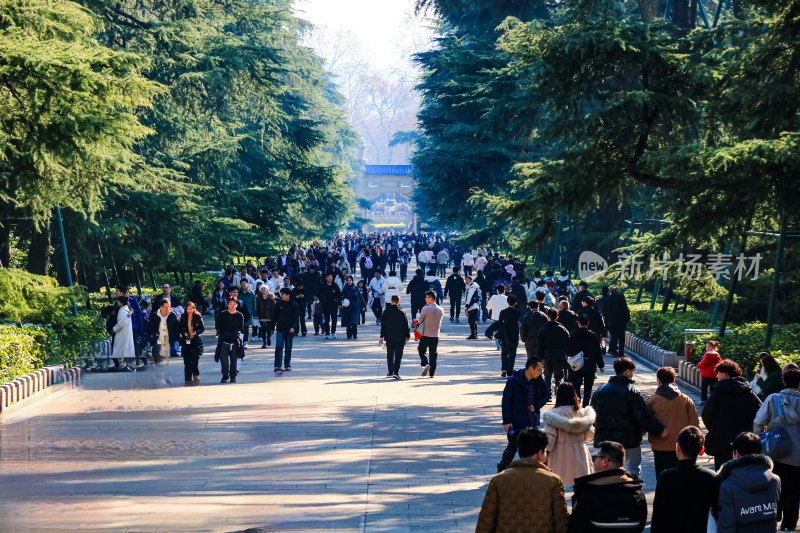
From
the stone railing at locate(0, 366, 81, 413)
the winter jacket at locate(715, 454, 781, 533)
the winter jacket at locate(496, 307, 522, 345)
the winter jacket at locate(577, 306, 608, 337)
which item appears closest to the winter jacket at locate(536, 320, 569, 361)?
the winter jacket at locate(577, 306, 608, 337)

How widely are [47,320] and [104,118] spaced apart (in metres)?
5.59

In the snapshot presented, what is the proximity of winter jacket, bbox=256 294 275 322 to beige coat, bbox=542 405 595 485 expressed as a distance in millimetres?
16962

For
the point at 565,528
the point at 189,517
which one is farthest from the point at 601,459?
the point at 189,517

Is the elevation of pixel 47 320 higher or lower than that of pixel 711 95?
lower

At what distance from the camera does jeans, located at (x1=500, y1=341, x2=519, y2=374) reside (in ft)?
68.3

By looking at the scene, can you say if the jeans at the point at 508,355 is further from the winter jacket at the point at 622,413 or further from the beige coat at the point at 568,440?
the beige coat at the point at 568,440

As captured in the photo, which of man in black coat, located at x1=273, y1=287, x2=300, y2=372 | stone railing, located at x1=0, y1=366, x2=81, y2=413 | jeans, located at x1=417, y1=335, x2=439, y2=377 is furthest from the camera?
man in black coat, located at x1=273, y1=287, x2=300, y2=372

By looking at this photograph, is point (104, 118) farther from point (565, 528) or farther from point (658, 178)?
point (565, 528)

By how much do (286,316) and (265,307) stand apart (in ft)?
15.0

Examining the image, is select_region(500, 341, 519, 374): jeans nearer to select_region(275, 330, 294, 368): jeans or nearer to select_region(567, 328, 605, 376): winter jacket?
select_region(275, 330, 294, 368): jeans

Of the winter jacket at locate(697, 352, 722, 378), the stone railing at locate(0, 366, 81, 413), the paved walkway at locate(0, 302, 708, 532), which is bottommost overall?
the paved walkway at locate(0, 302, 708, 532)

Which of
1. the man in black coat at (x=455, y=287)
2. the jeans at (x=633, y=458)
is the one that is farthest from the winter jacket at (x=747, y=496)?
the man in black coat at (x=455, y=287)

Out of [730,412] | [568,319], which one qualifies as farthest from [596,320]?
[730,412]

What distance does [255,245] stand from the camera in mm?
35500
